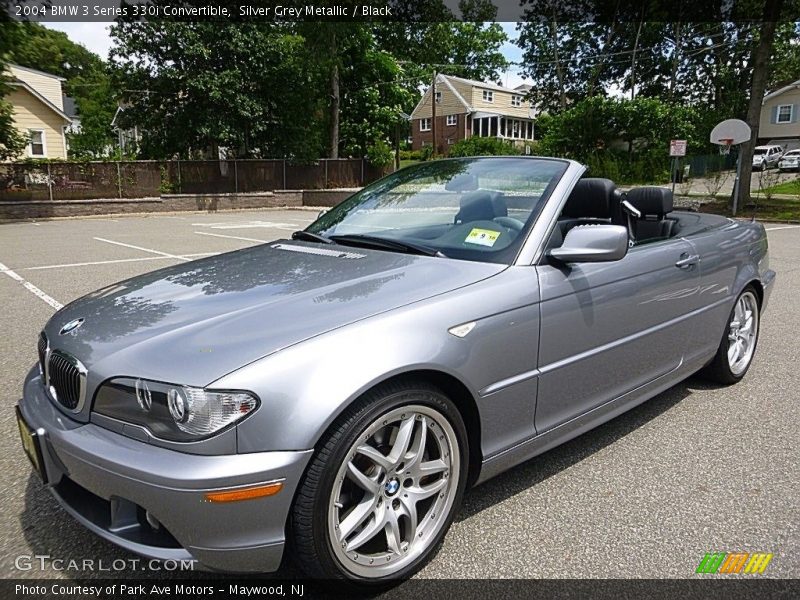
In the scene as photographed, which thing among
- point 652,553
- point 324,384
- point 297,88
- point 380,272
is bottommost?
point 652,553

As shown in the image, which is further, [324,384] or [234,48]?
[234,48]

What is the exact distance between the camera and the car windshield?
2.84m

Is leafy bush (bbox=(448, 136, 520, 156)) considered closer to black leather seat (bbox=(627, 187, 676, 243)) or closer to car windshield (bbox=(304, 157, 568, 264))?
black leather seat (bbox=(627, 187, 676, 243))

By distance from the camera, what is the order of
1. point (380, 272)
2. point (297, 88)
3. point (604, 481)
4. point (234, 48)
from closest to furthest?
point (380, 272)
point (604, 481)
point (234, 48)
point (297, 88)

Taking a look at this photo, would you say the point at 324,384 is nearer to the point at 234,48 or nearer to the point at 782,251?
the point at 782,251

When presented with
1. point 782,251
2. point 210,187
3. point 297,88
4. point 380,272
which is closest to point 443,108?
point 297,88

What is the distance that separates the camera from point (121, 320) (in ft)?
7.57

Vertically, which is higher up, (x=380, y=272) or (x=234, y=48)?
(x=234, y=48)

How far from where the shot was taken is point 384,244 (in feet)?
9.80

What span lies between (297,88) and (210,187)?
5864 mm

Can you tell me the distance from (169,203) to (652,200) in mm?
22975

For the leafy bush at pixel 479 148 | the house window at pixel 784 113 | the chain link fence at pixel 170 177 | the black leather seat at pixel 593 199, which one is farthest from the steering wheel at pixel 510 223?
the house window at pixel 784 113

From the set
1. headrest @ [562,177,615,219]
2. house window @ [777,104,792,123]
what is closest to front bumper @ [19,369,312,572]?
headrest @ [562,177,615,219]

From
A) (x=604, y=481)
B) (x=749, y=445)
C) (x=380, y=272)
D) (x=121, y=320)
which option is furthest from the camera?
(x=749, y=445)
